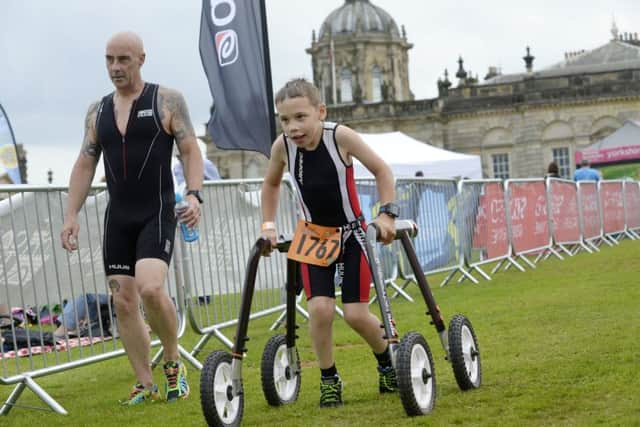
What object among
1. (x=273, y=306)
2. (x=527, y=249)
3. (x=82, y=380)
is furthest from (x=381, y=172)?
(x=527, y=249)

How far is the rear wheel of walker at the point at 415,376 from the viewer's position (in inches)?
223

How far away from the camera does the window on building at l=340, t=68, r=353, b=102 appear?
9075 cm

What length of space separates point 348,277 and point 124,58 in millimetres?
1954

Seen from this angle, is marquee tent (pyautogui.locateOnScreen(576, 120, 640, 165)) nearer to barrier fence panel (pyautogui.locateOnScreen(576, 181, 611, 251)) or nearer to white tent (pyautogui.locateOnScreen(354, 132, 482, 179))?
white tent (pyautogui.locateOnScreen(354, 132, 482, 179))

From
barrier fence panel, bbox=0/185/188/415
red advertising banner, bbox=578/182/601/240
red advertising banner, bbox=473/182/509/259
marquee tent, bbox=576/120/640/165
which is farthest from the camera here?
marquee tent, bbox=576/120/640/165

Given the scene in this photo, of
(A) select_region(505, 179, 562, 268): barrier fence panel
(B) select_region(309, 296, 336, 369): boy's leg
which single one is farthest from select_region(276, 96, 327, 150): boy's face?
(A) select_region(505, 179, 562, 268): barrier fence panel

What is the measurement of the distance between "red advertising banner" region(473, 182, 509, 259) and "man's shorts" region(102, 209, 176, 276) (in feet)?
35.8

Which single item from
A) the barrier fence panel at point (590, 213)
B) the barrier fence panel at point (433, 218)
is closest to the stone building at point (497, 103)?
the barrier fence panel at point (590, 213)

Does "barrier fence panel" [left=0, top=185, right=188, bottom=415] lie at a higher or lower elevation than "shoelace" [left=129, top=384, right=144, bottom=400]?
higher

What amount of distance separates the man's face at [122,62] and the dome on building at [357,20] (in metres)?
85.2

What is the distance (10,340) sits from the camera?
11.3 m

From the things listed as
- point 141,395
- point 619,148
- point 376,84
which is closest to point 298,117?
point 141,395

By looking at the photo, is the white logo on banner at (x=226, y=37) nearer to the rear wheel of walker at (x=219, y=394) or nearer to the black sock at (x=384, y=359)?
the black sock at (x=384, y=359)

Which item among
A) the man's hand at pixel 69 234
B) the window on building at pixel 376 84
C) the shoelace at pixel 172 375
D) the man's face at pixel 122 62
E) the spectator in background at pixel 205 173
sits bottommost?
the shoelace at pixel 172 375
